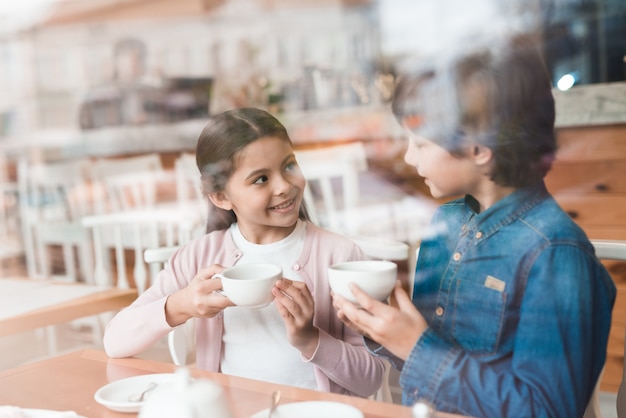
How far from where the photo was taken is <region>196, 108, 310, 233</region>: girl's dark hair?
1.19 metres

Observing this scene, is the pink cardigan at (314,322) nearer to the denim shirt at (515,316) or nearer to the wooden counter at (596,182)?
the denim shirt at (515,316)

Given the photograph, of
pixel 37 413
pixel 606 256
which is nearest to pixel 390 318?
pixel 606 256

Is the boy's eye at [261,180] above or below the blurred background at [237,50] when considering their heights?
below

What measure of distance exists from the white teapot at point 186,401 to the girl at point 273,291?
→ 29cm

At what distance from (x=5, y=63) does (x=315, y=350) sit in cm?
116

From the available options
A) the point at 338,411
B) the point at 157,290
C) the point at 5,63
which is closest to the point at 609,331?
the point at 338,411

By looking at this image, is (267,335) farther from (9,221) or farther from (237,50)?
(9,221)

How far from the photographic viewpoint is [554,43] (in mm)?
938

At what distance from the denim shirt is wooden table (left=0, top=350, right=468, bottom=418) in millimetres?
97

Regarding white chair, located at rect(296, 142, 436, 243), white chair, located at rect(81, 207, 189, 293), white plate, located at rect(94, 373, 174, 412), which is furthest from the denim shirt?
white chair, located at rect(81, 207, 189, 293)

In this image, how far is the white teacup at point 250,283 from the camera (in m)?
1.02

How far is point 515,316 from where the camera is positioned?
931 mm

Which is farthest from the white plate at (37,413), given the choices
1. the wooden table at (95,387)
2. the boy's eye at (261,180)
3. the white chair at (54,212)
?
the white chair at (54,212)

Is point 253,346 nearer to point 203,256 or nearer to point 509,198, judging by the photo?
point 203,256
